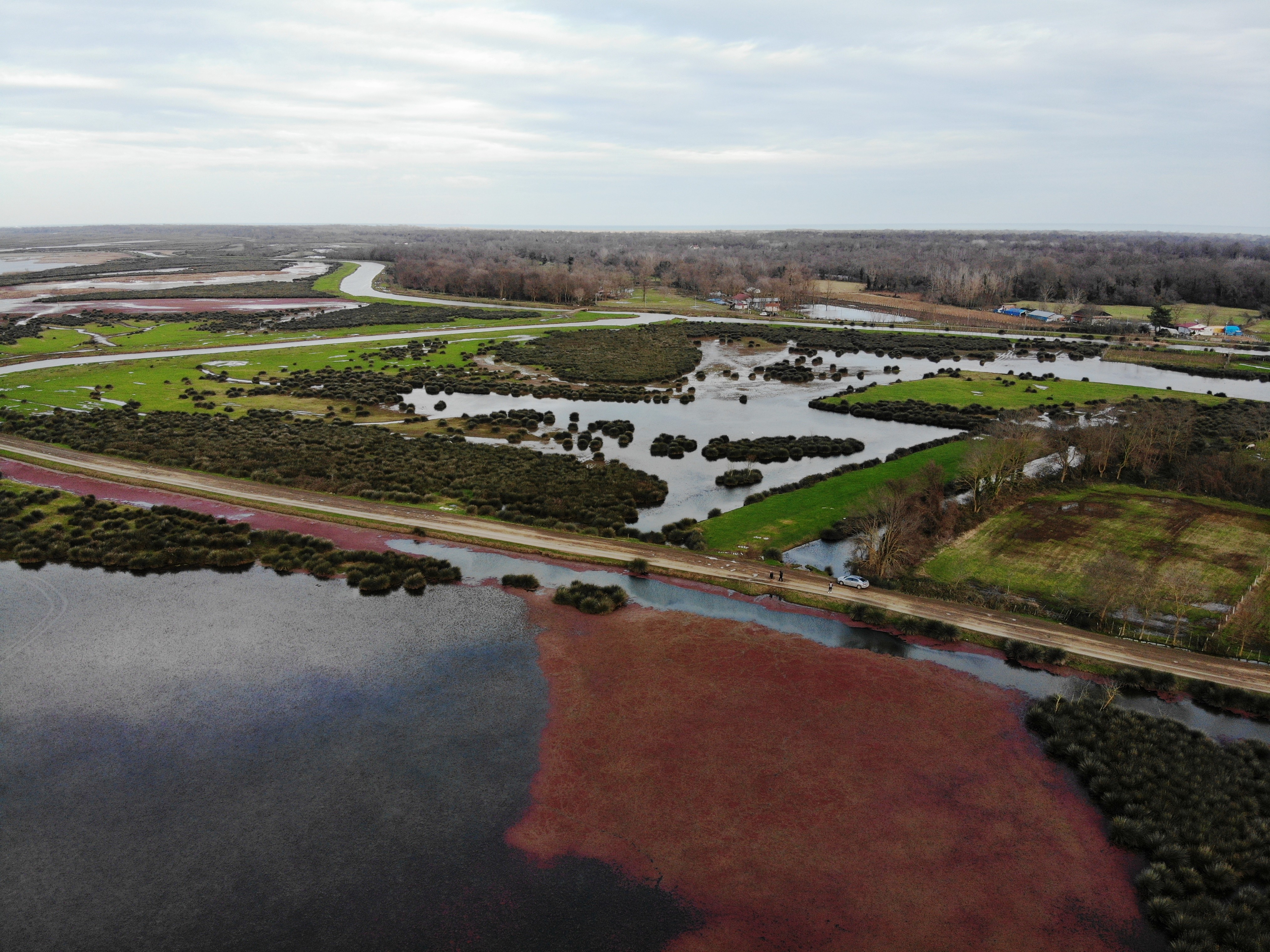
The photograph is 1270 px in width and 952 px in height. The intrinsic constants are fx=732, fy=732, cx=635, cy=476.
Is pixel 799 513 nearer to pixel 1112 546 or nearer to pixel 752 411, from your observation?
pixel 1112 546

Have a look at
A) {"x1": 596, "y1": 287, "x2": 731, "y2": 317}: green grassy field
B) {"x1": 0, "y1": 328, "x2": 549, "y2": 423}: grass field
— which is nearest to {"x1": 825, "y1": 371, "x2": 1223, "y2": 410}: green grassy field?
{"x1": 0, "y1": 328, "x2": 549, "y2": 423}: grass field

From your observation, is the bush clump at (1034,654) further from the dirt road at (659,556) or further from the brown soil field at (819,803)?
the brown soil field at (819,803)

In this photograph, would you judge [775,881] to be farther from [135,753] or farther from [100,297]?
[100,297]

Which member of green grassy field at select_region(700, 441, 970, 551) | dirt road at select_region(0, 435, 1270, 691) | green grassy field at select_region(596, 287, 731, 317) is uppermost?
green grassy field at select_region(596, 287, 731, 317)

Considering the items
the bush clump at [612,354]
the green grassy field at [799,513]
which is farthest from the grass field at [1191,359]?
the green grassy field at [799,513]

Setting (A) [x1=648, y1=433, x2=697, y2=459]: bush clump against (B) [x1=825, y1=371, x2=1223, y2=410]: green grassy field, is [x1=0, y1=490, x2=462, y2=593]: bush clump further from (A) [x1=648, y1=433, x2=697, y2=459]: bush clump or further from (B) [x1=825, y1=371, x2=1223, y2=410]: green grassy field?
(B) [x1=825, y1=371, x2=1223, y2=410]: green grassy field

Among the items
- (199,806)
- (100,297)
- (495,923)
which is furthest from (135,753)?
(100,297)
